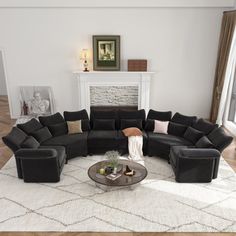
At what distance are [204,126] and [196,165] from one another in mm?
1523

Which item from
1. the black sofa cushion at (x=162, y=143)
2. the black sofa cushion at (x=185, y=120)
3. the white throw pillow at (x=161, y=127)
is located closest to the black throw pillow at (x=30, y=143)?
the black sofa cushion at (x=162, y=143)

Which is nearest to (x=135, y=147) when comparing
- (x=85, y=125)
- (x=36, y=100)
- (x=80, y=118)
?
(x=85, y=125)

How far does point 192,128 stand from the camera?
703 cm

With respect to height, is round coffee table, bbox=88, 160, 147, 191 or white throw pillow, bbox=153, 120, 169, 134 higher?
white throw pillow, bbox=153, 120, 169, 134

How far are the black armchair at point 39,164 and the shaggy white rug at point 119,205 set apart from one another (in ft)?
0.59

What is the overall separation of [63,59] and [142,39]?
2955 millimetres

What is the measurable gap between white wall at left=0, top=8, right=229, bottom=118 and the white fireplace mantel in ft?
1.30

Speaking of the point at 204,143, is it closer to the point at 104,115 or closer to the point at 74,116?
the point at 104,115

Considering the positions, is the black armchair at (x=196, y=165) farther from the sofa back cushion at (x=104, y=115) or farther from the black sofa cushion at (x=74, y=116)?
the black sofa cushion at (x=74, y=116)

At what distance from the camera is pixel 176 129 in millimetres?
7352

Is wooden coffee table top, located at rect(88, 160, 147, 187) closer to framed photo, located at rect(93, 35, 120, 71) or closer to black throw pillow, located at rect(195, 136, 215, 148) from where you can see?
black throw pillow, located at rect(195, 136, 215, 148)

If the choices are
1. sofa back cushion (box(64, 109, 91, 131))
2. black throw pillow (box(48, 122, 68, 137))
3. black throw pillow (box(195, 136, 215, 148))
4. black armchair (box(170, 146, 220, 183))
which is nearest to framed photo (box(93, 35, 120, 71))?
sofa back cushion (box(64, 109, 91, 131))

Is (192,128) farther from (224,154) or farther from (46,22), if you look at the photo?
(46,22)

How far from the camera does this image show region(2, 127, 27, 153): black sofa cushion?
5898 millimetres
